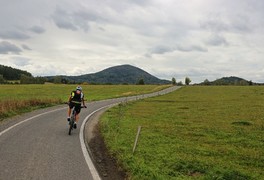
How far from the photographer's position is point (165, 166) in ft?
33.2

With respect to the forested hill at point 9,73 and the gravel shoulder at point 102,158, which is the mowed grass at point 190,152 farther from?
the forested hill at point 9,73

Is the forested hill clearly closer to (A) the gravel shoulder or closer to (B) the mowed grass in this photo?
(B) the mowed grass

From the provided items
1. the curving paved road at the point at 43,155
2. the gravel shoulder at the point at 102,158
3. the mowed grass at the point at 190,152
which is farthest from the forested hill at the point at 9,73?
the gravel shoulder at the point at 102,158

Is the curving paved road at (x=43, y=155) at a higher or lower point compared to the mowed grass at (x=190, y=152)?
higher

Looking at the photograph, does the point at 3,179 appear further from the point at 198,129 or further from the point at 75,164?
the point at 198,129

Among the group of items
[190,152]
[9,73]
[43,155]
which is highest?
[9,73]

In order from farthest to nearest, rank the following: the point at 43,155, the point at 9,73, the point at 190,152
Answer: the point at 9,73
the point at 190,152
the point at 43,155

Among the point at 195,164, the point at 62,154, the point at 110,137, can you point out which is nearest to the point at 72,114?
the point at 110,137

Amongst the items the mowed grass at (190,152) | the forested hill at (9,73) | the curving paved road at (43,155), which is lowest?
the mowed grass at (190,152)

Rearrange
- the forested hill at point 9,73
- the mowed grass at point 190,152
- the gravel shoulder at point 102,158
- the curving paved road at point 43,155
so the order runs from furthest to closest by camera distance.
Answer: the forested hill at point 9,73 → the mowed grass at point 190,152 → the gravel shoulder at point 102,158 → the curving paved road at point 43,155

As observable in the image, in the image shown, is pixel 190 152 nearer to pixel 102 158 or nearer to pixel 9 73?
pixel 102 158

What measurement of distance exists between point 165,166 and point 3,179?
4.50 m

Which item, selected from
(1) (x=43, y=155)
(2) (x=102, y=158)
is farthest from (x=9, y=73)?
(2) (x=102, y=158)

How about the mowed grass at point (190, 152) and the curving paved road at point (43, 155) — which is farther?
the mowed grass at point (190, 152)
